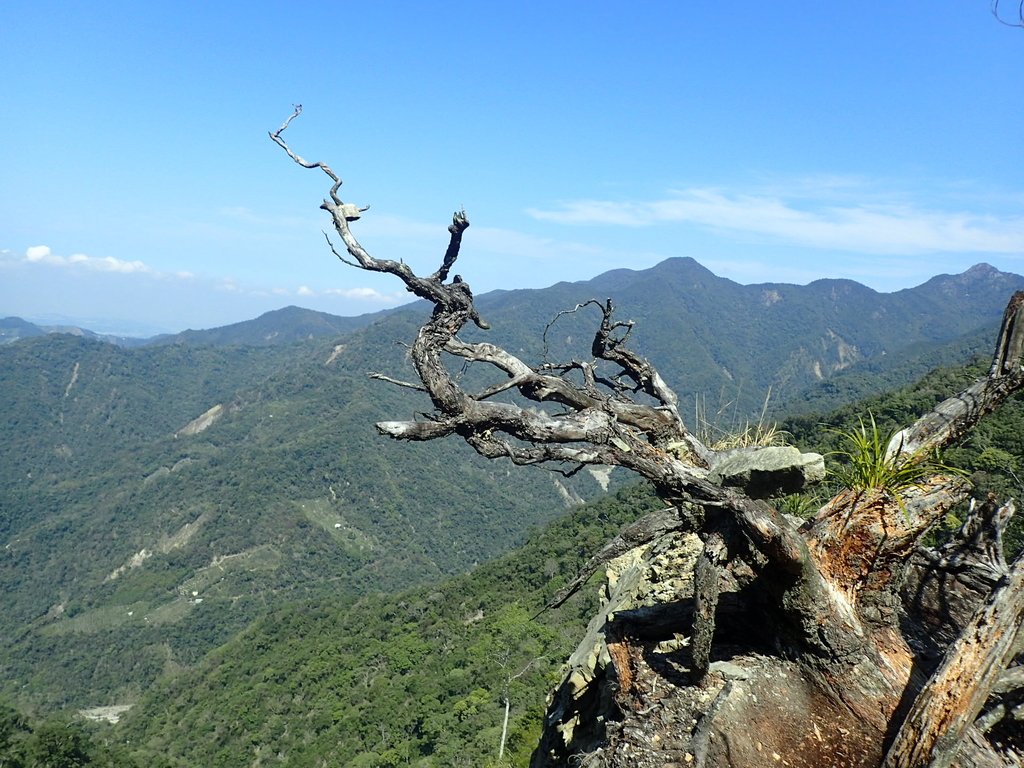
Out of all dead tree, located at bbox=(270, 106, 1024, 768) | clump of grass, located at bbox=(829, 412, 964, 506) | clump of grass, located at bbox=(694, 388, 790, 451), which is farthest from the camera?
clump of grass, located at bbox=(694, 388, 790, 451)

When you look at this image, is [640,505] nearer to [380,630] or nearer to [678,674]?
[380,630]

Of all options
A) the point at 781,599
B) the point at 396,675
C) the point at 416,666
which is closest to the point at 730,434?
the point at 781,599

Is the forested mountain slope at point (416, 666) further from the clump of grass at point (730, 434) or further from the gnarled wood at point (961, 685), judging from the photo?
the gnarled wood at point (961, 685)

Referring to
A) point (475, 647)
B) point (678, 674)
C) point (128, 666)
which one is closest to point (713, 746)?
point (678, 674)

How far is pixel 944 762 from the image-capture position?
3342 millimetres

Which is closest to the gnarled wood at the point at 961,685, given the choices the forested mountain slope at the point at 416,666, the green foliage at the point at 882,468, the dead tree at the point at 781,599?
the dead tree at the point at 781,599

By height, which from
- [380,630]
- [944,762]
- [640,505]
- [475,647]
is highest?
[944,762]

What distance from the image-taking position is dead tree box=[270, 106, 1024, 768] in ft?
12.4

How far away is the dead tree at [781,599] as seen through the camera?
378 cm

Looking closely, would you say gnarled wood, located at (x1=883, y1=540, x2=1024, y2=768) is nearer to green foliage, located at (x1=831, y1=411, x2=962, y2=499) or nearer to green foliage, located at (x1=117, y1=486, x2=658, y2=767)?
green foliage, located at (x1=831, y1=411, x2=962, y2=499)

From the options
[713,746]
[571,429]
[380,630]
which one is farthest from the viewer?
[380,630]

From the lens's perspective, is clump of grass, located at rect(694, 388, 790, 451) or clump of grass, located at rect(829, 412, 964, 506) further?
clump of grass, located at rect(694, 388, 790, 451)

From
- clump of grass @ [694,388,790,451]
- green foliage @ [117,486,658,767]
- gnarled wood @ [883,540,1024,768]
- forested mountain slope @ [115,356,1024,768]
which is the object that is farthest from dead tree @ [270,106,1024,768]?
green foliage @ [117,486,658,767]

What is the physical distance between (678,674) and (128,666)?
137 m
